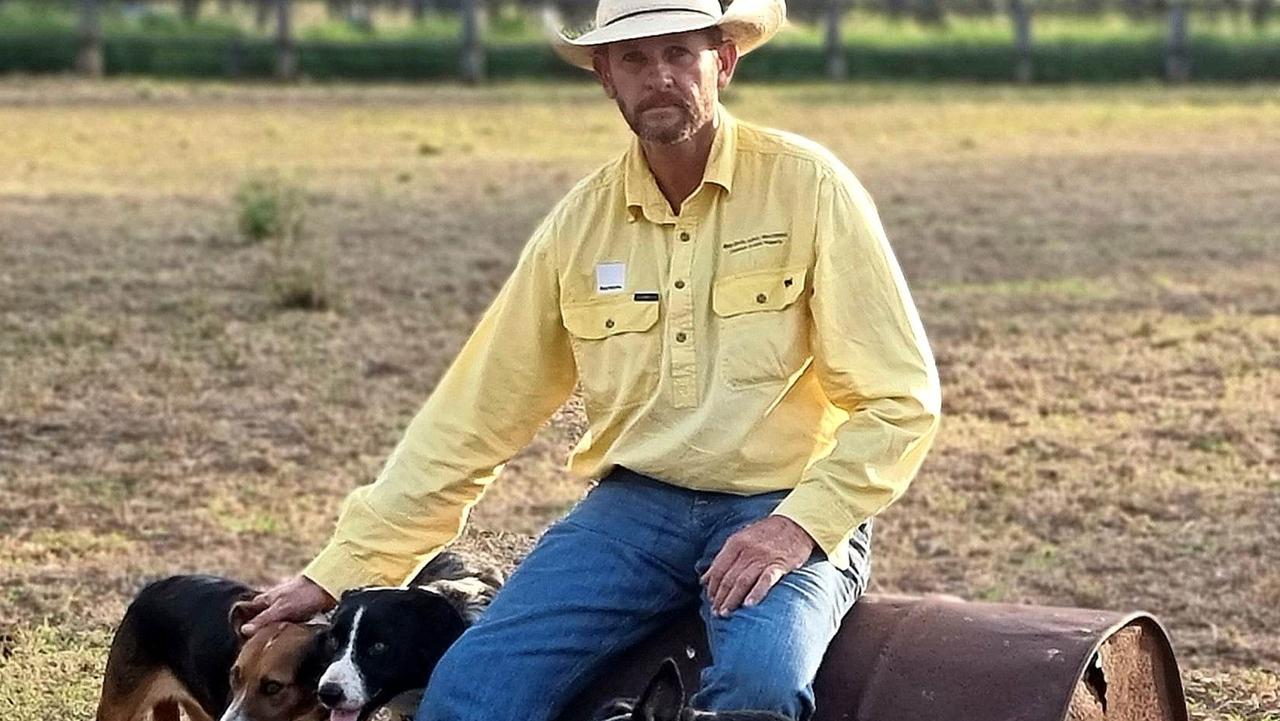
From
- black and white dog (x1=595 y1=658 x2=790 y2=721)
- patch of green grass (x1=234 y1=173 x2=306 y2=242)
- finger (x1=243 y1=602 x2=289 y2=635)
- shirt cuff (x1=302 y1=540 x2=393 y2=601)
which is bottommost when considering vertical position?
patch of green grass (x1=234 y1=173 x2=306 y2=242)

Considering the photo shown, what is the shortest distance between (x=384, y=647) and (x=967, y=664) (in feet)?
4.10

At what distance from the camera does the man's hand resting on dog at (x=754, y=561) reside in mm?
4266

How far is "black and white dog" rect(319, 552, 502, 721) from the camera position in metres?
4.70

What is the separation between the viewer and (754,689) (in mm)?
4148

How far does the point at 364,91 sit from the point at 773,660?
24.7m

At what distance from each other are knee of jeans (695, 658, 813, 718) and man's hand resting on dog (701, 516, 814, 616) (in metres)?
0.14

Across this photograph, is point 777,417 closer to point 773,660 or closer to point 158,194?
point 773,660

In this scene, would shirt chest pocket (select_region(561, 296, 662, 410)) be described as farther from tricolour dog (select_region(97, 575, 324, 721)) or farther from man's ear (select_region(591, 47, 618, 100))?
tricolour dog (select_region(97, 575, 324, 721))

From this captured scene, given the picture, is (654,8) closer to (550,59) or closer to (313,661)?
(313,661)

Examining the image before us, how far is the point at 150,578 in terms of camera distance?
7.05 metres

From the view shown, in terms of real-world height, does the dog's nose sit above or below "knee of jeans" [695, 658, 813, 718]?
below

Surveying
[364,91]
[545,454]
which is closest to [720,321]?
[545,454]

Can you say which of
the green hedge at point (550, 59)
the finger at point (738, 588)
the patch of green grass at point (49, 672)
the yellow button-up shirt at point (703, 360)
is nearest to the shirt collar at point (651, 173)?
the yellow button-up shirt at point (703, 360)

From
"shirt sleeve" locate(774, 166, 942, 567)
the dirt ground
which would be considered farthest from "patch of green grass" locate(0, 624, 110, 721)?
"shirt sleeve" locate(774, 166, 942, 567)
